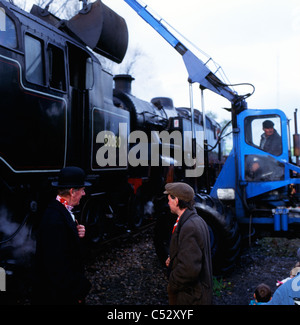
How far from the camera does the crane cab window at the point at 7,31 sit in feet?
13.2

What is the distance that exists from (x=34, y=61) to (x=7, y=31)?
0.52 metres

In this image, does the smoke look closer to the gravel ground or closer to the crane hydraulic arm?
the gravel ground

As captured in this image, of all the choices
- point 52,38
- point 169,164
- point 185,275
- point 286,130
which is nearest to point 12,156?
point 52,38

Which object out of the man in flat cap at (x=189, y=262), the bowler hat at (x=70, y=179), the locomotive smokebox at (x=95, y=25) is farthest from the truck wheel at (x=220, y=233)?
the locomotive smokebox at (x=95, y=25)

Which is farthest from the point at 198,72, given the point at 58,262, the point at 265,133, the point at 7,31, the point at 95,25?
the point at 58,262

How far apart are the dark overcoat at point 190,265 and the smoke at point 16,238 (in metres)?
2.48

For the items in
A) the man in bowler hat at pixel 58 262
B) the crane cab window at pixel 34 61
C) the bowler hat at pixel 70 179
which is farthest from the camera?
the crane cab window at pixel 34 61

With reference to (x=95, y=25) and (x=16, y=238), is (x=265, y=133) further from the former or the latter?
(x=16, y=238)

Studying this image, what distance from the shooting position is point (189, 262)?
258 centimetres

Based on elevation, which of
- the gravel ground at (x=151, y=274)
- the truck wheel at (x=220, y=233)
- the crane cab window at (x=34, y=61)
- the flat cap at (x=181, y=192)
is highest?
the crane cab window at (x=34, y=61)

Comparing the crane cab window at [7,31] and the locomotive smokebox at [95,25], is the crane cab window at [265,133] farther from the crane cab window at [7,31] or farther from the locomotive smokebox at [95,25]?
the crane cab window at [7,31]

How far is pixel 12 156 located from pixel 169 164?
18.1 ft

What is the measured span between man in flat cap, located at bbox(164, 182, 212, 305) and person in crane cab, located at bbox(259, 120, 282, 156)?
122 inches

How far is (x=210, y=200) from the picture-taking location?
5.12 meters
